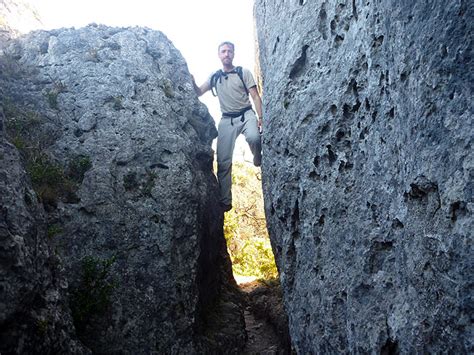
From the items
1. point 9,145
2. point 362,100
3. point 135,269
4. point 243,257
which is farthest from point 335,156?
point 243,257

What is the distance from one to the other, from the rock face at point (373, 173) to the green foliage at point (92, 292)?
407cm

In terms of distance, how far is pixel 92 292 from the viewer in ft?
27.0

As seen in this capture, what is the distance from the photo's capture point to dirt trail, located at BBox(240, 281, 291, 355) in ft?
35.4

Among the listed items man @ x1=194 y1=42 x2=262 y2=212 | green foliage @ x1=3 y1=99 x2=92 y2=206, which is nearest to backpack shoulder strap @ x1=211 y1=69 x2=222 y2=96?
man @ x1=194 y1=42 x2=262 y2=212

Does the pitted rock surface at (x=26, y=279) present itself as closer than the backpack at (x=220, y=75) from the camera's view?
Yes

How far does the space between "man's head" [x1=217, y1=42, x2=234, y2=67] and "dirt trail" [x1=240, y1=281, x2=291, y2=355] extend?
832cm

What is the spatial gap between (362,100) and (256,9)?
335 inches

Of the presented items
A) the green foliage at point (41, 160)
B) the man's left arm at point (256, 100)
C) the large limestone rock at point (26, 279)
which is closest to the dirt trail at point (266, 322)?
the large limestone rock at point (26, 279)

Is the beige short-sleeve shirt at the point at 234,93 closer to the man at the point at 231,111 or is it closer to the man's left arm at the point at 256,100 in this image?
the man at the point at 231,111

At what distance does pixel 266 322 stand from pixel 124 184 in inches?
252

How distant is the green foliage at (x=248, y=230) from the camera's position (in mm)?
19694

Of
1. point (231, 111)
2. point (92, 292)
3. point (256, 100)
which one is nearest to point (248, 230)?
point (231, 111)

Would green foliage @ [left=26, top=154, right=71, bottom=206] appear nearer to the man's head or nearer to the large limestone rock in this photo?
the large limestone rock

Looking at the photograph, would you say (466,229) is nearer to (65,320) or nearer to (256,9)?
(65,320)
